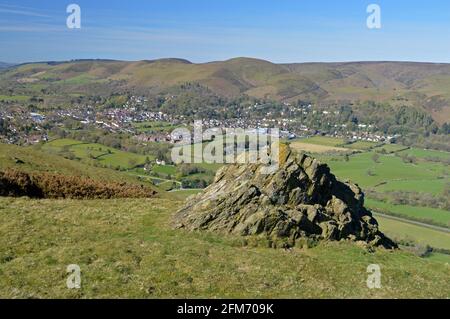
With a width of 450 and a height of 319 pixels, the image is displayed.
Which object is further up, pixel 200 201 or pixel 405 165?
pixel 200 201

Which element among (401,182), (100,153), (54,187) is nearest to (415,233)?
(401,182)

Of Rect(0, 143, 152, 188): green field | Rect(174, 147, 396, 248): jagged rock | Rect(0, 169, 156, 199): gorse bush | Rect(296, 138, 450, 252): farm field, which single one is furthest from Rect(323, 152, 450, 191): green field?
Rect(0, 169, 156, 199): gorse bush

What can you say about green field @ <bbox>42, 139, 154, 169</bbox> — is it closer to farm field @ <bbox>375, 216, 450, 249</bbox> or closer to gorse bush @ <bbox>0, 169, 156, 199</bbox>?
farm field @ <bbox>375, 216, 450, 249</bbox>

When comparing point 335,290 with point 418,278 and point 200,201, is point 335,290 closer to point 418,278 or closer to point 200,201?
point 418,278

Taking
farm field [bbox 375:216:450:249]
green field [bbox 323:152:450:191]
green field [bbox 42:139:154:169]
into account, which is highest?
green field [bbox 42:139:154:169]

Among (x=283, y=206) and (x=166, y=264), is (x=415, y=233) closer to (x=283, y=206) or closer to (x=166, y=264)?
(x=283, y=206)
